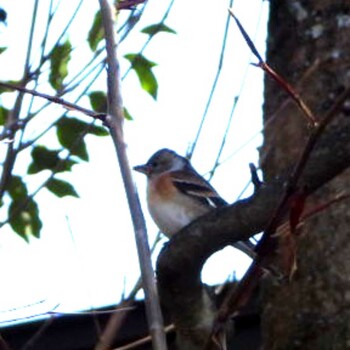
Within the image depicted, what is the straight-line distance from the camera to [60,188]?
4273 mm

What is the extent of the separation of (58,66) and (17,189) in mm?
507

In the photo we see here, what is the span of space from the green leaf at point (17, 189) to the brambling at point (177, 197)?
1.16 metres

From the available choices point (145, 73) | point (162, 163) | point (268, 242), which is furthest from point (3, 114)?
point (268, 242)

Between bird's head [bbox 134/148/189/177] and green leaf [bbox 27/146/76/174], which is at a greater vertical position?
bird's head [bbox 134/148/189/177]

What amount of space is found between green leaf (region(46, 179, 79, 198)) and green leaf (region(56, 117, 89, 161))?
16 centimetres

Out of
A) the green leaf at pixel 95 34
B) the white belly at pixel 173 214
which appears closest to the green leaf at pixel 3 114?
the green leaf at pixel 95 34

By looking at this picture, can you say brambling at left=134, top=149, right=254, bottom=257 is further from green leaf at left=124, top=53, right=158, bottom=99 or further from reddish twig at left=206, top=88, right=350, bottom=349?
reddish twig at left=206, top=88, right=350, bottom=349

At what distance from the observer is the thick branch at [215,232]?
2.24m

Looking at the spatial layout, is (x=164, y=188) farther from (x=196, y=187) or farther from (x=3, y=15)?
(x=3, y=15)

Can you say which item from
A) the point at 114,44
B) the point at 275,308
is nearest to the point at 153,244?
the point at 275,308

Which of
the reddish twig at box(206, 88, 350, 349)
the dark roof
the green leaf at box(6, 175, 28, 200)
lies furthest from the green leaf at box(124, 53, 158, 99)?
the reddish twig at box(206, 88, 350, 349)

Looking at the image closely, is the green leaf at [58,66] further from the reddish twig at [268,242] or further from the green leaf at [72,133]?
the reddish twig at [268,242]

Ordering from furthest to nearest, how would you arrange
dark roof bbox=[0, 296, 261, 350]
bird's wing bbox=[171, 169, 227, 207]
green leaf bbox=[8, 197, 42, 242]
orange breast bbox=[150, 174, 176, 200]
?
orange breast bbox=[150, 174, 176, 200] → bird's wing bbox=[171, 169, 227, 207] → dark roof bbox=[0, 296, 261, 350] → green leaf bbox=[8, 197, 42, 242]

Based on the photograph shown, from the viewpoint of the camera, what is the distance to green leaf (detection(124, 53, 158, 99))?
434cm
